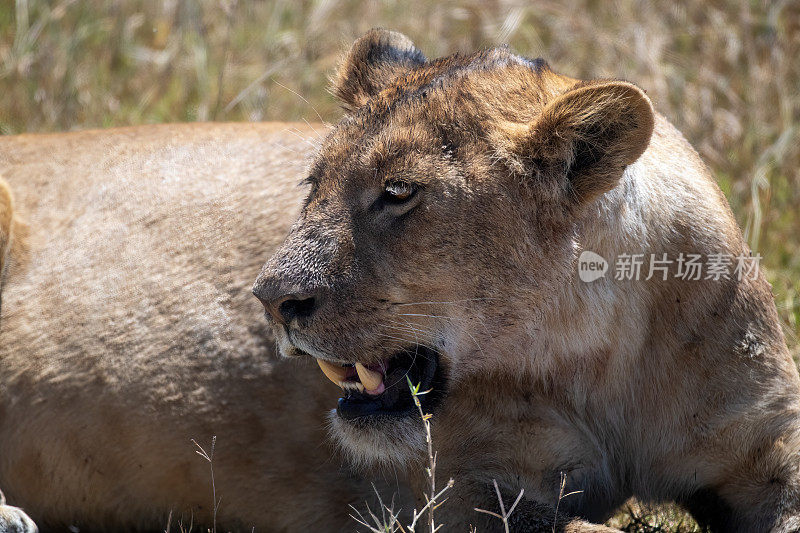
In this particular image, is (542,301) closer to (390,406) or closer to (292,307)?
(390,406)

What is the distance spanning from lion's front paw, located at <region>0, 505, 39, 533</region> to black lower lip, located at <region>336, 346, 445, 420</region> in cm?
111

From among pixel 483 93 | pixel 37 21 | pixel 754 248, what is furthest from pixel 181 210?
pixel 37 21

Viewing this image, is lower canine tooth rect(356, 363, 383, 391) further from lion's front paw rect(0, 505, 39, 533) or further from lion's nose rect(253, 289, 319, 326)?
lion's front paw rect(0, 505, 39, 533)

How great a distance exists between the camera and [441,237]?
3000 mm

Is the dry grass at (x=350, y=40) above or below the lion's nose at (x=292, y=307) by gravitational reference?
below

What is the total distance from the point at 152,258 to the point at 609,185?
1.73 metres

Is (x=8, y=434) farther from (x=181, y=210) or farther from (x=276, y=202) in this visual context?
(x=276, y=202)

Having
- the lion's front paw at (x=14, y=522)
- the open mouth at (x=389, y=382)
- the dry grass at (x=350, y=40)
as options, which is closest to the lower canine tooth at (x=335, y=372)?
the open mouth at (x=389, y=382)

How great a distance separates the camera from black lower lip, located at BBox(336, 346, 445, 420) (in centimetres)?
318

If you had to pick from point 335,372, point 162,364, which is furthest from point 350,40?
point 335,372

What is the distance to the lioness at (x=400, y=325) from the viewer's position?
302 centimetres

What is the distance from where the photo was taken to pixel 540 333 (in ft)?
10.4

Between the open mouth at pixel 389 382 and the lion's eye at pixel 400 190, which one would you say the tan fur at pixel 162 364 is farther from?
the lion's eye at pixel 400 190

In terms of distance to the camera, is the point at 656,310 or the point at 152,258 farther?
the point at 152,258
